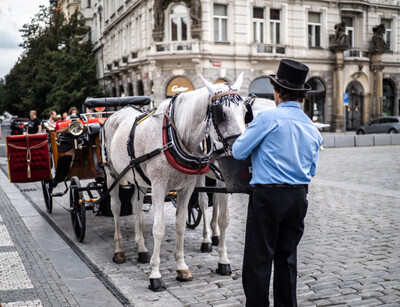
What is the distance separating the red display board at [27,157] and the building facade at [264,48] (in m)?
21.0

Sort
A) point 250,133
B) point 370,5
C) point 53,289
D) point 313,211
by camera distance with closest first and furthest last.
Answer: point 250,133 < point 53,289 < point 313,211 < point 370,5

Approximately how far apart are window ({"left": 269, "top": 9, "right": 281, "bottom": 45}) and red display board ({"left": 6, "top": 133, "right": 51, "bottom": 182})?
25.3 metres

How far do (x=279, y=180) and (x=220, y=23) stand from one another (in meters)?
27.5

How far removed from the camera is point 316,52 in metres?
32.7

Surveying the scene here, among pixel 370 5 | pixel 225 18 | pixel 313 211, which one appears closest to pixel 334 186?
pixel 313 211

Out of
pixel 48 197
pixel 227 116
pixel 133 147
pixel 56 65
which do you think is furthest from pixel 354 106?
pixel 227 116

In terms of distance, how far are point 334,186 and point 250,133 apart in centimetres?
877

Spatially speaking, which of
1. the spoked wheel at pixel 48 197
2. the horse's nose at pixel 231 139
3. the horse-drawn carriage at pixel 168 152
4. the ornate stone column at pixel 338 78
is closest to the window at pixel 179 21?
the ornate stone column at pixel 338 78

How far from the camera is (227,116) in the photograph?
429cm

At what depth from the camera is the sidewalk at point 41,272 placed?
15.3 ft

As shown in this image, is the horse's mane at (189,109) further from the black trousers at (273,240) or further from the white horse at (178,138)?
the black trousers at (273,240)

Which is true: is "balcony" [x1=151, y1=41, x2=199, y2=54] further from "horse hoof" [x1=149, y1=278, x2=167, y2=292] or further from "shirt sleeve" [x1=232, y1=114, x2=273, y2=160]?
"shirt sleeve" [x1=232, y1=114, x2=273, y2=160]

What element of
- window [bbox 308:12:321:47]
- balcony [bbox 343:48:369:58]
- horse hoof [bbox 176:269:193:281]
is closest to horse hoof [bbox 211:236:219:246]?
horse hoof [bbox 176:269:193:281]

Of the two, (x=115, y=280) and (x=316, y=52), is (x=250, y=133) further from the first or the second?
(x=316, y=52)
